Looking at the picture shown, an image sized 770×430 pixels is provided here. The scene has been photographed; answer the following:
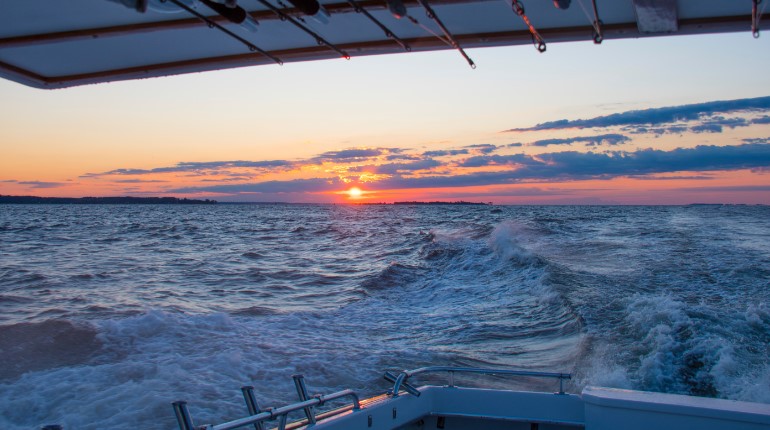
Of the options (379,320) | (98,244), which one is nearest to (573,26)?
(379,320)

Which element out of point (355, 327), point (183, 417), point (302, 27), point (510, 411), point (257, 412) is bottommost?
point (355, 327)

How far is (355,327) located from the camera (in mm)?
10844

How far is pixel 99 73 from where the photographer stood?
4.64 m

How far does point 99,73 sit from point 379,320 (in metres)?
7.80

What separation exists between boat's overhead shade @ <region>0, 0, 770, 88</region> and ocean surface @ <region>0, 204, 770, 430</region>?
12.7ft

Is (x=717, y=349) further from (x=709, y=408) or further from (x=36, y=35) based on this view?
(x=36, y=35)

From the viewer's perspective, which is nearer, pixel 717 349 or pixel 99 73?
pixel 99 73

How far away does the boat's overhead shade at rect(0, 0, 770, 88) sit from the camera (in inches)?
126

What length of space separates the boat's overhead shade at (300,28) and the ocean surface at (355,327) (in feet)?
12.7

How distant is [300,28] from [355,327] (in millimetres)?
7929

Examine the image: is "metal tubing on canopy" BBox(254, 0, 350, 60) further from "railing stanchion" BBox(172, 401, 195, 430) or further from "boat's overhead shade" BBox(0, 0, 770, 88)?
"railing stanchion" BBox(172, 401, 195, 430)

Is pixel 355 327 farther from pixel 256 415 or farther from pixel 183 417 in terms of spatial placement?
pixel 183 417

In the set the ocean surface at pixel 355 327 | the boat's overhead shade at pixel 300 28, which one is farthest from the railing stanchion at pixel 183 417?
the ocean surface at pixel 355 327

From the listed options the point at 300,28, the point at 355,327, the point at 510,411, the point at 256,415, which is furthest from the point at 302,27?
the point at 355,327
